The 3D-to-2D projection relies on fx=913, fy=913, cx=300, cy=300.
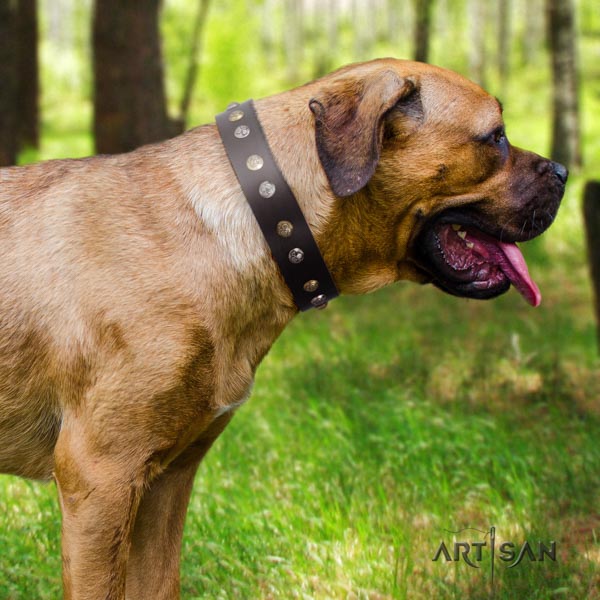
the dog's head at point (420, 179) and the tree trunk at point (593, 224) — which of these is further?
the tree trunk at point (593, 224)

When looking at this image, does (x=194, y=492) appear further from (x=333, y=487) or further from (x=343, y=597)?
(x=343, y=597)

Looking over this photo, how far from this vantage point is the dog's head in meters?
3.01

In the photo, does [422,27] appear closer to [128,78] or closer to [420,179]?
[128,78]

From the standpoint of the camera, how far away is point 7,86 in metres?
9.98

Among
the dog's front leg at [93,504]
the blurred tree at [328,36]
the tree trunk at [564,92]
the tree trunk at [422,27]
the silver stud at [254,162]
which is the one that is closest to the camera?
the dog's front leg at [93,504]

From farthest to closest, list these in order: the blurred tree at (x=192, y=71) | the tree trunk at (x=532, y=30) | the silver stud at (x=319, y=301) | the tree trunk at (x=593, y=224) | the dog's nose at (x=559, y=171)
Result: 1. the tree trunk at (x=532, y=30)
2. the blurred tree at (x=192, y=71)
3. the tree trunk at (x=593, y=224)
4. the dog's nose at (x=559, y=171)
5. the silver stud at (x=319, y=301)

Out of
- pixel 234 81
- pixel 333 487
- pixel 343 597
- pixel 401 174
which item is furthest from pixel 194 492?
pixel 234 81

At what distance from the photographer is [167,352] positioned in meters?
2.81

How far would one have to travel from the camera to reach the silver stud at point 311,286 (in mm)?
3117

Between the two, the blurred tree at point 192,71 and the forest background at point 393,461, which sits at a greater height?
the forest background at point 393,461

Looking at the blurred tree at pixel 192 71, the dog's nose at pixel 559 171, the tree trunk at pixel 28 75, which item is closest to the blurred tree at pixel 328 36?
the blurred tree at pixel 192 71

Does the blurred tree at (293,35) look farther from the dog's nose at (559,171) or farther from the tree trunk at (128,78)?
the dog's nose at (559,171)

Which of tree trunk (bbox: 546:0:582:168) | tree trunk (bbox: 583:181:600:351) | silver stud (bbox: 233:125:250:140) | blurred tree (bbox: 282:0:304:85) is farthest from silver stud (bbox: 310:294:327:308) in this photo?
blurred tree (bbox: 282:0:304:85)

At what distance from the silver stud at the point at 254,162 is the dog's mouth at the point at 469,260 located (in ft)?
2.23
